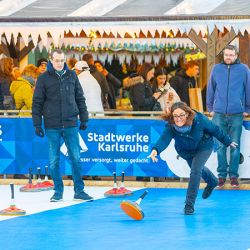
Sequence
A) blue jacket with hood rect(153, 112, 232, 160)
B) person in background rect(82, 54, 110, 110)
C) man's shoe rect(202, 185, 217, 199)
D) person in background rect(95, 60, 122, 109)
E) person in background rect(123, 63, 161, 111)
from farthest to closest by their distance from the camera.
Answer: person in background rect(95, 60, 122, 109) → person in background rect(82, 54, 110, 110) → person in background rect(123, 63, 161, 111) → man's shoe rect(202, 185, 217, 199) → blue jacket with hood rect(153, 112, 232, 160)

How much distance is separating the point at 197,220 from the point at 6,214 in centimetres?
230

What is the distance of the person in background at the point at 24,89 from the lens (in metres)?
18.9

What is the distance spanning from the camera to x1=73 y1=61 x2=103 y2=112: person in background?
1884 centimetres

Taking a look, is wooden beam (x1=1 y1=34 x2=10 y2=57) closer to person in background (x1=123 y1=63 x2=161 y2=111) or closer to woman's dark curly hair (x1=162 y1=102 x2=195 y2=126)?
person in background (x1=123 y1=63 x2=161 y2=111)

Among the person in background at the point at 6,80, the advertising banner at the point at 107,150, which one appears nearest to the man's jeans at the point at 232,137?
the advertising banner at the point at 107,150

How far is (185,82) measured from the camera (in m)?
20.1

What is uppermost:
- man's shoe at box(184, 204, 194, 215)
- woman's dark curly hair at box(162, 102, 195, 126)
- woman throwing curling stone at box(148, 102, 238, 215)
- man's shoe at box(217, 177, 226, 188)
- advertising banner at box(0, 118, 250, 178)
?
woman's dark curly hair at box(162, 102, 195, 126)

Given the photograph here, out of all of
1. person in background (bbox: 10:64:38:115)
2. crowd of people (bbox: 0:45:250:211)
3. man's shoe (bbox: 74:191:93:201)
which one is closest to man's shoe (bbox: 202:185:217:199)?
crowd of people (bbox: 0:45:250:211)

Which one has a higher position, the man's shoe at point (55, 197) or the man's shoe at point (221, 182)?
the man's shoe at point (55, 197)

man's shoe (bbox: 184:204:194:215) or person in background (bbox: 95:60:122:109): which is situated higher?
person in background (bbox: 95:60:122:109)

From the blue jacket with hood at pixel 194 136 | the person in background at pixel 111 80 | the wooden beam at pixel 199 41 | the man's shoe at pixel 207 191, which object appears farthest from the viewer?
the person in background at pixel 111 80

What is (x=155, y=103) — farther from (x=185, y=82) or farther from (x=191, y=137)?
(x=191, y=137)

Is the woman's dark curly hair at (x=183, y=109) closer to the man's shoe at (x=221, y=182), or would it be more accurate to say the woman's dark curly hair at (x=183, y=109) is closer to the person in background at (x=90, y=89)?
the man's shoe at (x=221, y=182)

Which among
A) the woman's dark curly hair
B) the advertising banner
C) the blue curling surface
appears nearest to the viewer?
the blue curling surface
